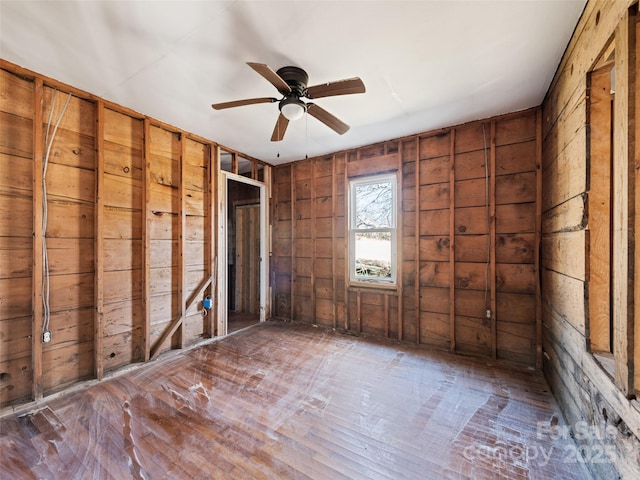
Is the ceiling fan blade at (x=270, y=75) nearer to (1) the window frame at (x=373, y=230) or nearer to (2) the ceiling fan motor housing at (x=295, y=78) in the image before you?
(2) the ceiling fan motor housing at (x=295, y=78)

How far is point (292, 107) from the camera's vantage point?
1937mm

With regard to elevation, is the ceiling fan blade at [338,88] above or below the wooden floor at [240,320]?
above

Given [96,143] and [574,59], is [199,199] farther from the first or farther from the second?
[574,59]

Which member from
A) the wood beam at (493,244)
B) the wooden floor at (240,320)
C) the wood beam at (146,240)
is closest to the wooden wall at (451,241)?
the wood beam at (493,244)

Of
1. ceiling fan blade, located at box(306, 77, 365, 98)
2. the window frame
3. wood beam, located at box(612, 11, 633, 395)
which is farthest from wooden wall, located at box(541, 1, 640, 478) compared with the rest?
the window frame

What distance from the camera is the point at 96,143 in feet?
8.06

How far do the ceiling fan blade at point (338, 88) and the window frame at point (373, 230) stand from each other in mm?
1805

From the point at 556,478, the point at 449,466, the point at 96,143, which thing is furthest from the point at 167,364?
the point at 556,478

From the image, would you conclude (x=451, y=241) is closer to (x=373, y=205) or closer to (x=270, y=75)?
(x=373, y=205)

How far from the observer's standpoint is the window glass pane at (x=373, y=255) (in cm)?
356

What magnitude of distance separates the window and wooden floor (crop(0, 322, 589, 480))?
4.04ft

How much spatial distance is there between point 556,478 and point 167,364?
3212 mm

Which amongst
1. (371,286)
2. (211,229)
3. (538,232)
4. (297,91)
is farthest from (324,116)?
(538,232)

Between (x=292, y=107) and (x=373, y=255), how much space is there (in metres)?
2.32
